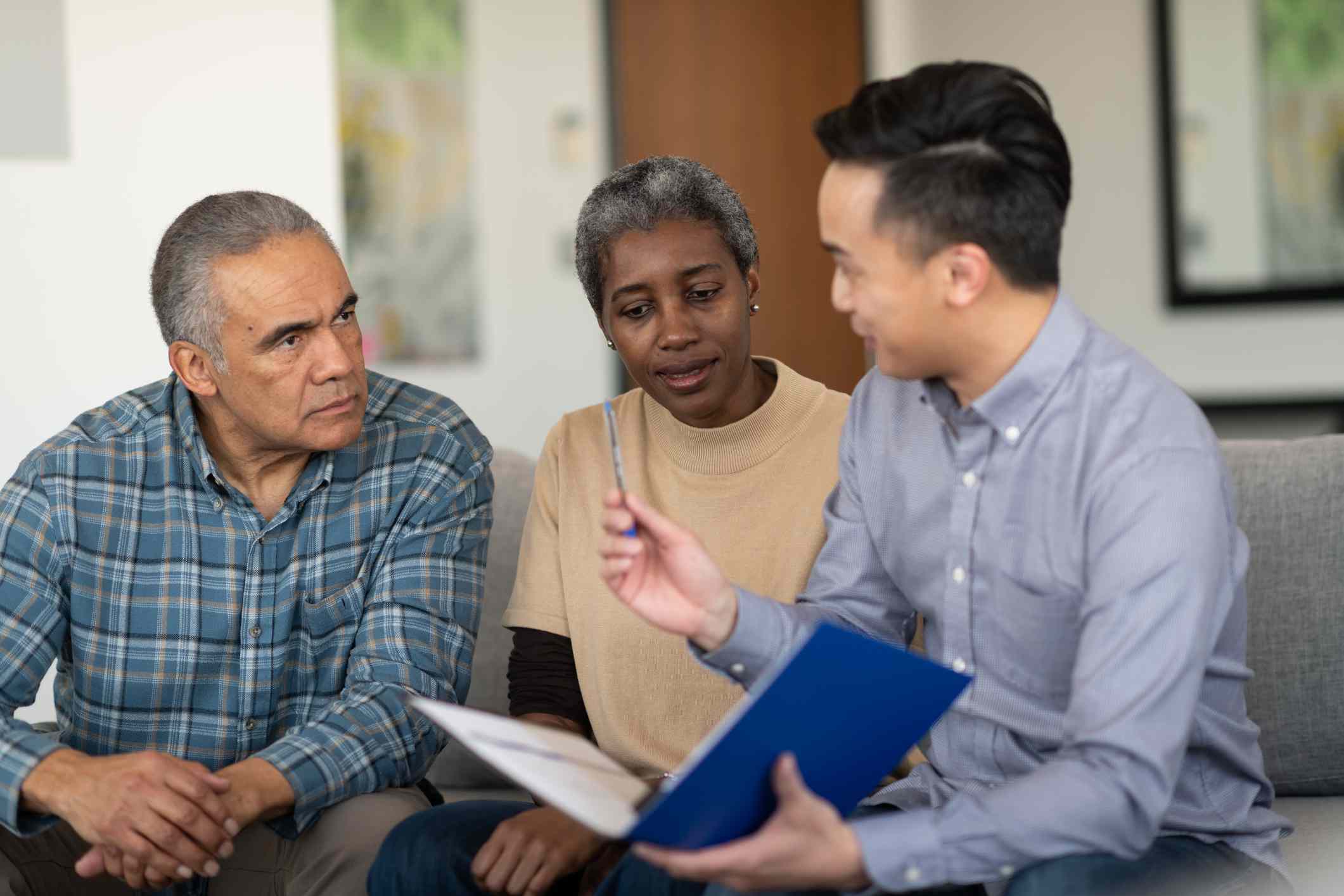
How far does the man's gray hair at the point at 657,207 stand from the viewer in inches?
76.0

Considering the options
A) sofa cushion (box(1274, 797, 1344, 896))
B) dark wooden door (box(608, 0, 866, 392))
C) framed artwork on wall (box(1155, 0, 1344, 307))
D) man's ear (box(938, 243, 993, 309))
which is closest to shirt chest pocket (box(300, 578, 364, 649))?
man's ear (box(938, 243, 993, 309))

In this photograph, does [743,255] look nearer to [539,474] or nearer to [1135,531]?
[539,474]

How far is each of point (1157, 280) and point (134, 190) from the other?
3.20 m

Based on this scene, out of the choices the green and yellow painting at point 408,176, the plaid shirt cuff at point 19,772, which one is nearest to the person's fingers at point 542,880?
the plaid shirt cuff at point 19,772

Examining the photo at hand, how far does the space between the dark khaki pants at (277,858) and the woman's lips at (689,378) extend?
2.14ft

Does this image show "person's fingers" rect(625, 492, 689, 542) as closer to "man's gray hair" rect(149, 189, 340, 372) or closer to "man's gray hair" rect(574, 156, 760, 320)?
"man's gray hair" rect(574, 156, 760, 320)

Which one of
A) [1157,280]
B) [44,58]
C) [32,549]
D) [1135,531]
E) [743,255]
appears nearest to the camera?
[1135,531]

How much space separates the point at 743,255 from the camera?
1.99m

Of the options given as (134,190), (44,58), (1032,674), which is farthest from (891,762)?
(44,58)

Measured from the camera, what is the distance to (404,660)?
6.23ft

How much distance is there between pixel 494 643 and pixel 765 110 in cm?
294

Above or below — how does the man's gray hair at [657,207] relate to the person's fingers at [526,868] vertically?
above

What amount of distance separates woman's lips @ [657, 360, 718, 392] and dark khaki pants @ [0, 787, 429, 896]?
0.65 metres

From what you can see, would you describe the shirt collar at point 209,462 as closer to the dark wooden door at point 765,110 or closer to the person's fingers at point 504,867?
the person's fingers at point 504,867
